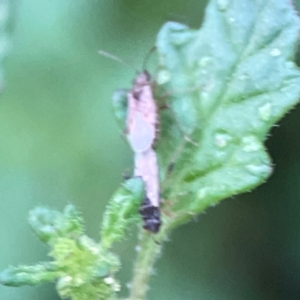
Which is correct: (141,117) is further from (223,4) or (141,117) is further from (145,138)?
(223,4)

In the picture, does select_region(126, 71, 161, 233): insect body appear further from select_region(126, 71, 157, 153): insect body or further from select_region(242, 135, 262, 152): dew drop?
select_region(242, 135, 262, 152): dew drop

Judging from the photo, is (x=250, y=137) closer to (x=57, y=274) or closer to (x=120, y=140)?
(x=57, y=274)

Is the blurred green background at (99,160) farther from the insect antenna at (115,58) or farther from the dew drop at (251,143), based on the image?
the dew drop at (251,143)

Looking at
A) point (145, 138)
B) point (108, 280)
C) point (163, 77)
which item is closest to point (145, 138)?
point (145, 138)

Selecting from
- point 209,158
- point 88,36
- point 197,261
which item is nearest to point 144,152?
point 209,158

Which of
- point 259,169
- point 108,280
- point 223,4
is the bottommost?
point 108,280

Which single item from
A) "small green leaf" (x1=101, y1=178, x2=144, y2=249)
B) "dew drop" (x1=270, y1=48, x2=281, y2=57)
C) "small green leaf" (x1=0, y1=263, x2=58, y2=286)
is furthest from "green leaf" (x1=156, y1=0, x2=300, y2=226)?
"small green leaf" (x1=0, y1=263, x2=58, y2=286)

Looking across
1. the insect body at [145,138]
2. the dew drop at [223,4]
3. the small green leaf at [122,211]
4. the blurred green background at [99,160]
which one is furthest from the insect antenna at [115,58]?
the small green leaf at [122,211]

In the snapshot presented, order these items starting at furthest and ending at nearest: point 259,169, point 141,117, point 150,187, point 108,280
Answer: point 141,117 < point 150,187 < point 259,169 < point 108,280
